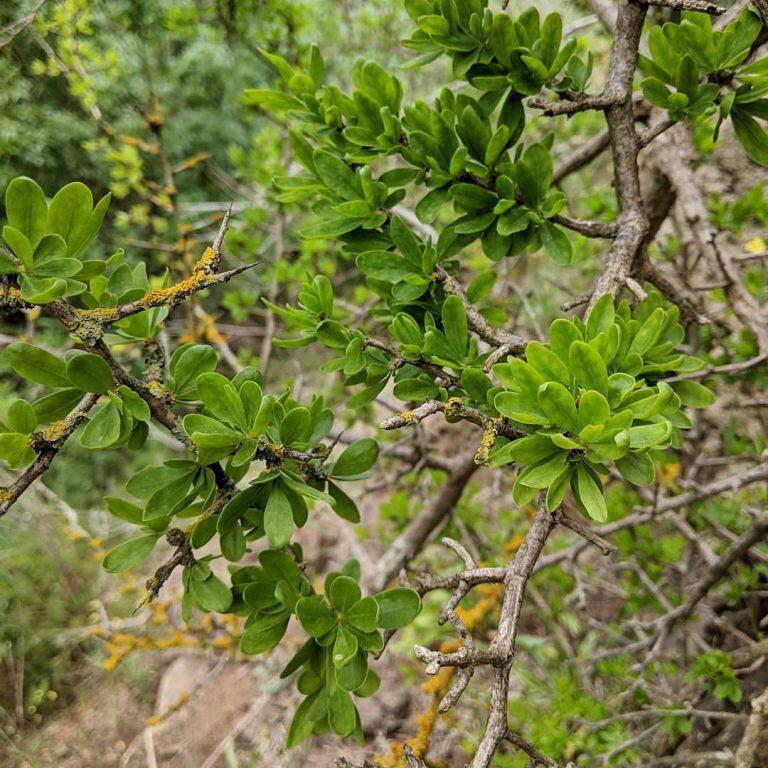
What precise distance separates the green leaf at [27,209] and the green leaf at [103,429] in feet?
0.69

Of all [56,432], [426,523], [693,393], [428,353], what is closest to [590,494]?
[428,353]

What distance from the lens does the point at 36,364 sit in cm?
63

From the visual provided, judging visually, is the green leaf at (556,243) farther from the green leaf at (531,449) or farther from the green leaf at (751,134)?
the green leaf at (531,449)

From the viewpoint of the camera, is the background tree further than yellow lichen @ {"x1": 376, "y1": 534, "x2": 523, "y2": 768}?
No

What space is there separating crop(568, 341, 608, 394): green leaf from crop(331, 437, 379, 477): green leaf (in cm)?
35

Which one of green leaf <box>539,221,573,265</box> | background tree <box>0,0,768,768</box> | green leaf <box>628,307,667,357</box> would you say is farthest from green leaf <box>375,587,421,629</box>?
green leaf <box>539,221,573,265</box>

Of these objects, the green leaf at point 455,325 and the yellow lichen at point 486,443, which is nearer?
the yellow lichen at point 486,443

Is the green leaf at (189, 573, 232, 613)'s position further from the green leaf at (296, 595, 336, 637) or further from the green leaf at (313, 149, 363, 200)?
the green leaf at (313, 149, 363, 200)

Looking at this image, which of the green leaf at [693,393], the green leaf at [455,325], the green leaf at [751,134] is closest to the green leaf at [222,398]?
the green leaf at [455,325]

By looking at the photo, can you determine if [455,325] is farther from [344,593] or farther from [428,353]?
[344,593]

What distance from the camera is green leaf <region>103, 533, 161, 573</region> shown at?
0.70 m

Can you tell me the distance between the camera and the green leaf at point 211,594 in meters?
0.71

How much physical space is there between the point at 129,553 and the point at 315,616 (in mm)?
267

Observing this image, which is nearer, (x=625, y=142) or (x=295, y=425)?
(x=295, y=425)
